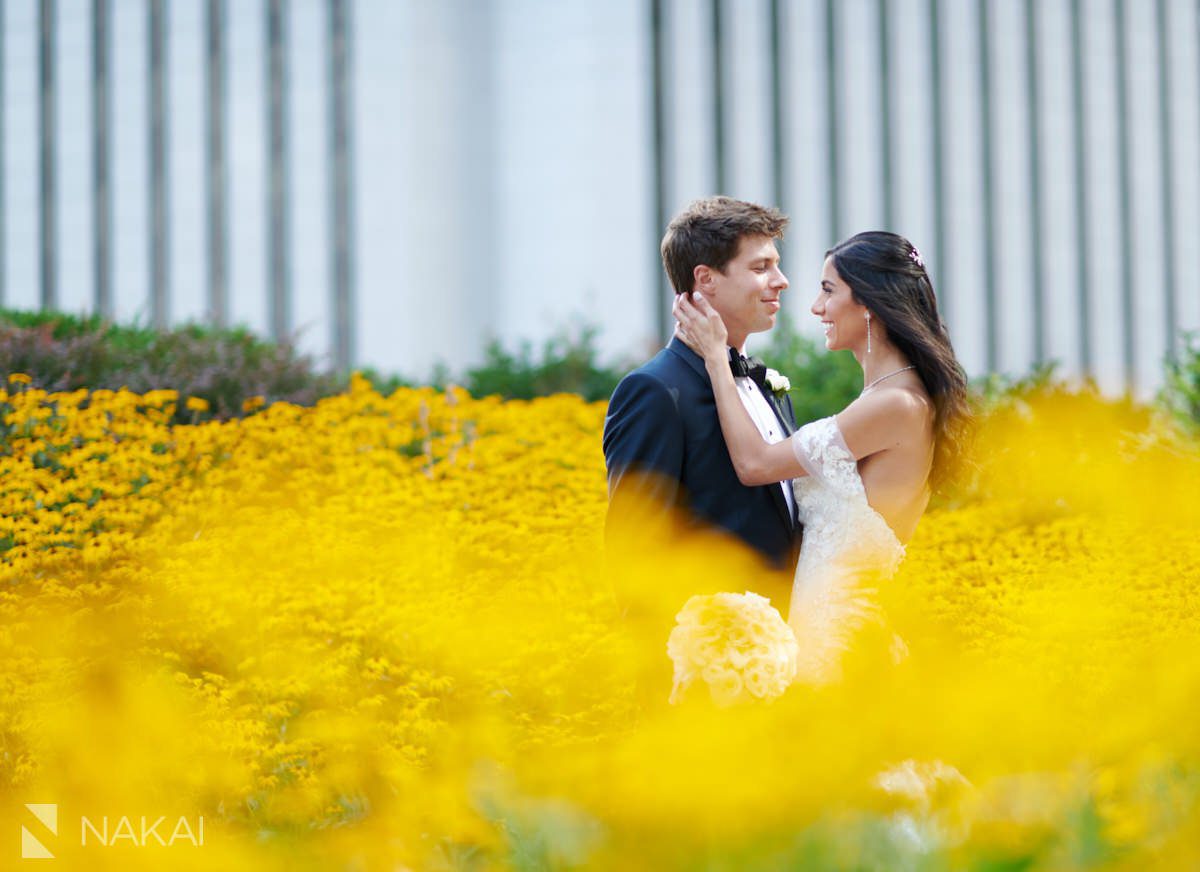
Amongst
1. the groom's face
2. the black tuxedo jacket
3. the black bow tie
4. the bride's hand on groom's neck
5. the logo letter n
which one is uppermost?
the groom's face

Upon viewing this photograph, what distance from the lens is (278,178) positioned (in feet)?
73.4

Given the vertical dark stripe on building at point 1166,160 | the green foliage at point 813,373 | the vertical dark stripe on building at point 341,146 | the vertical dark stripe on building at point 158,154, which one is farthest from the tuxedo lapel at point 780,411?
the vertical dark stripe on building at point 1166,160

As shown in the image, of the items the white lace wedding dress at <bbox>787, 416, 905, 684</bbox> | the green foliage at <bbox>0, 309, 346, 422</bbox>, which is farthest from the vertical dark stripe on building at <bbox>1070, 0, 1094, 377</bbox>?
the white lace wedding dress at <bbox>787, 416, 905, 684</bbox>

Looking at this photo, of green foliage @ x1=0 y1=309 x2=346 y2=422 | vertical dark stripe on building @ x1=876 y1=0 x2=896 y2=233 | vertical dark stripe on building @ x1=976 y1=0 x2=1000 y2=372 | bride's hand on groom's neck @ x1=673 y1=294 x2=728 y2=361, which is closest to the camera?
bride's hand on groom's neck @ x1=673 y1=294 x2=728 y2=361

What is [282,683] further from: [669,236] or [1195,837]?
[1195,837]

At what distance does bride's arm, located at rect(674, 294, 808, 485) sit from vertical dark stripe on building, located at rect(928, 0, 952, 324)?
2368 centimetres

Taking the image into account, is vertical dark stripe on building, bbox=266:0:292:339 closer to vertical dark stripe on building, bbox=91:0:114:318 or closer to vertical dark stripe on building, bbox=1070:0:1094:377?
vertical dark stripe on building, bbox=91:0:114:318

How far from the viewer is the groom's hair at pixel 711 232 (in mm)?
3408

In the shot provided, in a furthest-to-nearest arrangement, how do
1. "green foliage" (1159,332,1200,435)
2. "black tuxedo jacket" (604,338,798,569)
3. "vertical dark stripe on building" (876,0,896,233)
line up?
"vertical dark stripe on building" (876,0,896,233) → "green foliage" (1159,332,1200,435) → "black tuxedo jacket" (604,338,798,569)

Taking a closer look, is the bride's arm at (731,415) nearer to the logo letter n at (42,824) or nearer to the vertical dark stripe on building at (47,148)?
the logo letter n at (42,824)

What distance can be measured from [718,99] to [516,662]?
20732 millimetres

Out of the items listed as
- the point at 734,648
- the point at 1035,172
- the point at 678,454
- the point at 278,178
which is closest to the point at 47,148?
the point at 278,178

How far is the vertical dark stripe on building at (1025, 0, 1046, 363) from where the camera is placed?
26.7 m

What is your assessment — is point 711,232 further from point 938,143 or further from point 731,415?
point 938,143
